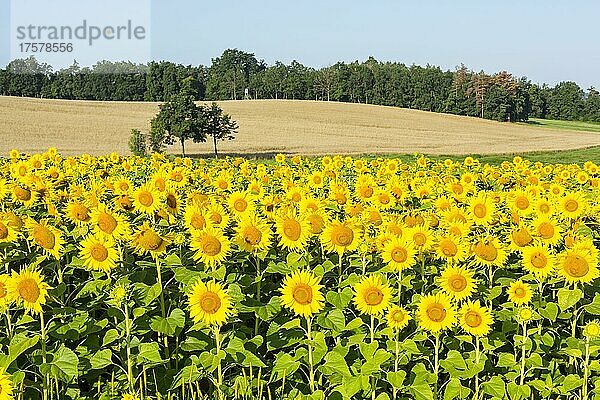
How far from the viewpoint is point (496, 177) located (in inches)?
338

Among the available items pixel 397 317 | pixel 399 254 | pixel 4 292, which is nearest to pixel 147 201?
pixel 4 292

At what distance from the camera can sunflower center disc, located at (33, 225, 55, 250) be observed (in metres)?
4.07

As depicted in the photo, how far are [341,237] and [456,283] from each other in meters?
0.77

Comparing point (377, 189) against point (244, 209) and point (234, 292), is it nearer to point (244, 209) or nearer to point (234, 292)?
point (244, 209)

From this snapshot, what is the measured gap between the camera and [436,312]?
12.4 ft

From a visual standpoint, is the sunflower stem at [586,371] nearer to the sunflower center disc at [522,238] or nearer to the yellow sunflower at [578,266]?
the yellow sunflower at [578,266]

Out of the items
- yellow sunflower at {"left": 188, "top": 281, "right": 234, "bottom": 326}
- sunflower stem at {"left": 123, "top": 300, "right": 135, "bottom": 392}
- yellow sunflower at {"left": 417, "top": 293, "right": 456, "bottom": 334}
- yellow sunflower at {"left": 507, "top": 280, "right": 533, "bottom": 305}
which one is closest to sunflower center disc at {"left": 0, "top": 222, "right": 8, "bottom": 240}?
sunflower stem at {"left": 123, "top": 300, "right": 135, "bottom": 392}

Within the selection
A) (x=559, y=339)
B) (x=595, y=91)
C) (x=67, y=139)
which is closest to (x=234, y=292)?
(x=559, y=339)

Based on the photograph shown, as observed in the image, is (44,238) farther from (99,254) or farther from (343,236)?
(343,236)

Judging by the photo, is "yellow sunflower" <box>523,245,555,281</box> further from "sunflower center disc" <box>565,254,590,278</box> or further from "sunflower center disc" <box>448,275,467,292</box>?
"sunflower center disc" <box>448,275,467,292</box>

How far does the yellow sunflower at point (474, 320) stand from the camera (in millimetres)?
3828

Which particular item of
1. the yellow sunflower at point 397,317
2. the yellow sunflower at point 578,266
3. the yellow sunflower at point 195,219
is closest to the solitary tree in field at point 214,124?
the yellow sunflower at point 195,219

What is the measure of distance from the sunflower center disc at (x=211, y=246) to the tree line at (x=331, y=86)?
8987 cm

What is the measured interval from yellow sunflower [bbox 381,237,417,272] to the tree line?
8992 centimetres
